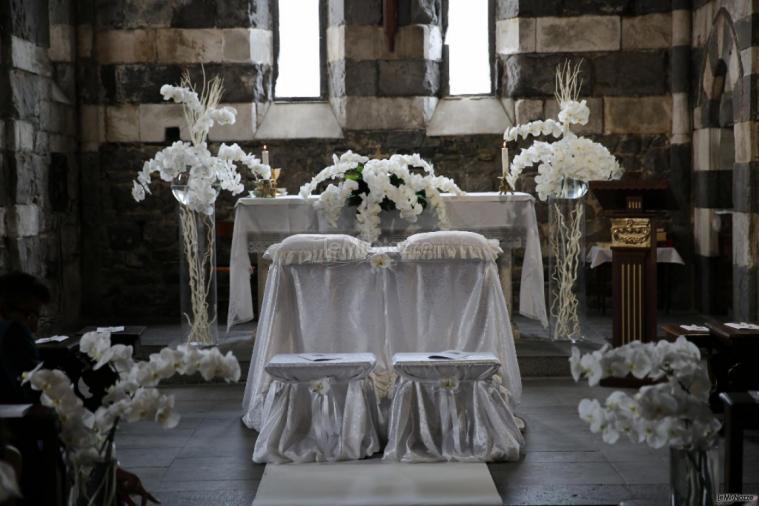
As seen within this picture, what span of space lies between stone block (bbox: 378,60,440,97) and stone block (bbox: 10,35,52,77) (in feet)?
8.41

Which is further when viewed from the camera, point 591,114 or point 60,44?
point 591,114

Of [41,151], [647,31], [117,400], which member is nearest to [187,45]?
[41,151]

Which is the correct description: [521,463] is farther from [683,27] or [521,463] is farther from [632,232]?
[683,27]

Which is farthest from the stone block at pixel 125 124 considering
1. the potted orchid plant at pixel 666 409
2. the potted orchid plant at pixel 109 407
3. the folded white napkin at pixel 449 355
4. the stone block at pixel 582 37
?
the potted orchid plant at pixel 666 409

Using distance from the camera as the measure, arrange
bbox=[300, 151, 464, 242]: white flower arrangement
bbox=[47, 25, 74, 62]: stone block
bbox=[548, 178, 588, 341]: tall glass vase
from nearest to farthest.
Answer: bbox=[300, 151, 464, 242]: white flower arrangement < bbox=[548, 178, 588, 341]: tall glass vase < bbox=[47, 25, 74, 62]: stone block

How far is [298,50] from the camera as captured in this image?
9.16m

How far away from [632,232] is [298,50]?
3878 millimetres

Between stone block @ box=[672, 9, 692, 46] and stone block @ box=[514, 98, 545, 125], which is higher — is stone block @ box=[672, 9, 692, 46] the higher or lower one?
the higher one

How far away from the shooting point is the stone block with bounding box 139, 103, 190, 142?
872 centimetres

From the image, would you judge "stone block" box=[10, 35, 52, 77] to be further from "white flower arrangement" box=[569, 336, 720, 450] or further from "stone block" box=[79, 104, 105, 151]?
"white flower arrangement" box=[569, 336, 720, 450]

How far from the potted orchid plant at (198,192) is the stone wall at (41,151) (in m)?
0.97

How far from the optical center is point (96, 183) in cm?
874

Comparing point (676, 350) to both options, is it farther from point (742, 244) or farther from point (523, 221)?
point (742, 244)

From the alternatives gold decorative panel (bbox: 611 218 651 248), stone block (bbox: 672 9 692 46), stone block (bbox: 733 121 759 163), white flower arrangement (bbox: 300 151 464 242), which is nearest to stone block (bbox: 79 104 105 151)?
white flower arrangement (bbox: 300 151 464 242)
